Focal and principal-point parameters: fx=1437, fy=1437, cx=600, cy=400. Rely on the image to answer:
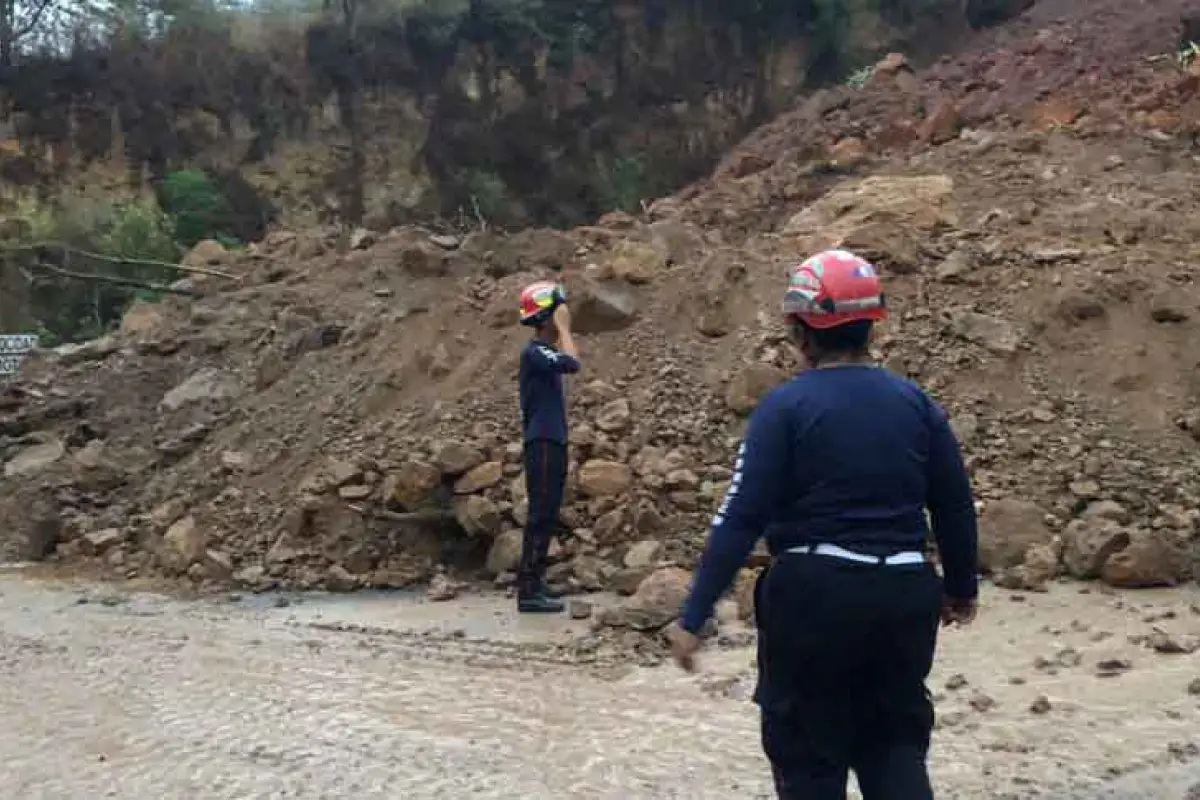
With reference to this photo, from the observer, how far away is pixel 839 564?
3.10 m

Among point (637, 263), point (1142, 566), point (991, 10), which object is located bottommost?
point (1142, 566)

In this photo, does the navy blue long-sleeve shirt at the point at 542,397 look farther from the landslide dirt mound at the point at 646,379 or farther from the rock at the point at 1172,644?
the rock at the point at 1172,644

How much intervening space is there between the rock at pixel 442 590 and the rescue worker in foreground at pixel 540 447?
63 centimetres

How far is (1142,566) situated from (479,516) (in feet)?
11.7

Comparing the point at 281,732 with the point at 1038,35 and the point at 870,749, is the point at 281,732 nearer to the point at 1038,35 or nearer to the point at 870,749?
the point at 870,749

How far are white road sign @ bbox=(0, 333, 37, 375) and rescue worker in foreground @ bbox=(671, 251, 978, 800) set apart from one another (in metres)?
11.3

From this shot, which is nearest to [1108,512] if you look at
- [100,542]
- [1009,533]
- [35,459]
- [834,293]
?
[1009,533]

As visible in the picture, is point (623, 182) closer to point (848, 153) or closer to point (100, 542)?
point (848, 153)

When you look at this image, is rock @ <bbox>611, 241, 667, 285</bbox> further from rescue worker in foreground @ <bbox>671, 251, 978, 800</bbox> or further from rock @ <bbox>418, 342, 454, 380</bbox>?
rescue worker in foreground @ <bbox>671, 251, 978, 800</bbox>

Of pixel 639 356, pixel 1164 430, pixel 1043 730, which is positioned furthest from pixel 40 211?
pixel 1043 730

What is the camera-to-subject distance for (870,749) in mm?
3193

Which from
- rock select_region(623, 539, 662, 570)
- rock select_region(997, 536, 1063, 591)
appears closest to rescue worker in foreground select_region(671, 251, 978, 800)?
rock select_region(997, 536, 1063, 591)

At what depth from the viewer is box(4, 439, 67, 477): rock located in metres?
10.8

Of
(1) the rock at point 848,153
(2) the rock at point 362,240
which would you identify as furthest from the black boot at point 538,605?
(1) the rock at point 848,153
